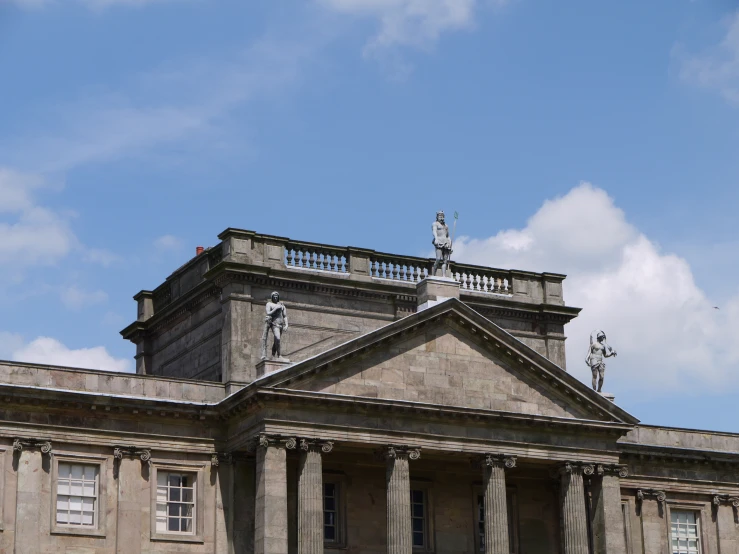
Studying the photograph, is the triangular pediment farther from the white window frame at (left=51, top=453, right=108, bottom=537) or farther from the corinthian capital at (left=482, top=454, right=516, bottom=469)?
the white window frame at (left=51, top=453, right=108, bottom=537)

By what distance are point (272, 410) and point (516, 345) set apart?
8.44 m

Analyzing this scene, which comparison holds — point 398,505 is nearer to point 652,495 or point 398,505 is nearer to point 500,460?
point 500,460

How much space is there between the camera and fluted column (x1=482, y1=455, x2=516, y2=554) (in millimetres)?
46062

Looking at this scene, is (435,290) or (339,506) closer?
(339,506)

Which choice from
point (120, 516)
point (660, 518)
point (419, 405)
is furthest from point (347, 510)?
point (660, 518)

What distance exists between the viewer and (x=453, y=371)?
47.3m

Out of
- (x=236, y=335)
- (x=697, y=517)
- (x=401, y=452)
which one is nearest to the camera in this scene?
(x=401, y=452)

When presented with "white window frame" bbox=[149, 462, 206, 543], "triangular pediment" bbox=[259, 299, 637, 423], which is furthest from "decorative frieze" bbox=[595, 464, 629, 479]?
"white window frame" bbox=[149, 462, 206, 543]

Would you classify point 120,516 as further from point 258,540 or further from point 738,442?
point 738,442

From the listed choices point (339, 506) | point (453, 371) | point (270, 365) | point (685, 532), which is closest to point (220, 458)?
point (270, 365)

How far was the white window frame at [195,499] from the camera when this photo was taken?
44.4 m

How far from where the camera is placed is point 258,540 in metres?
43.6

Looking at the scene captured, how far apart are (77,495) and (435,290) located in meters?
12.6

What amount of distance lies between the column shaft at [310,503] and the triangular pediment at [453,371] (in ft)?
6.86
